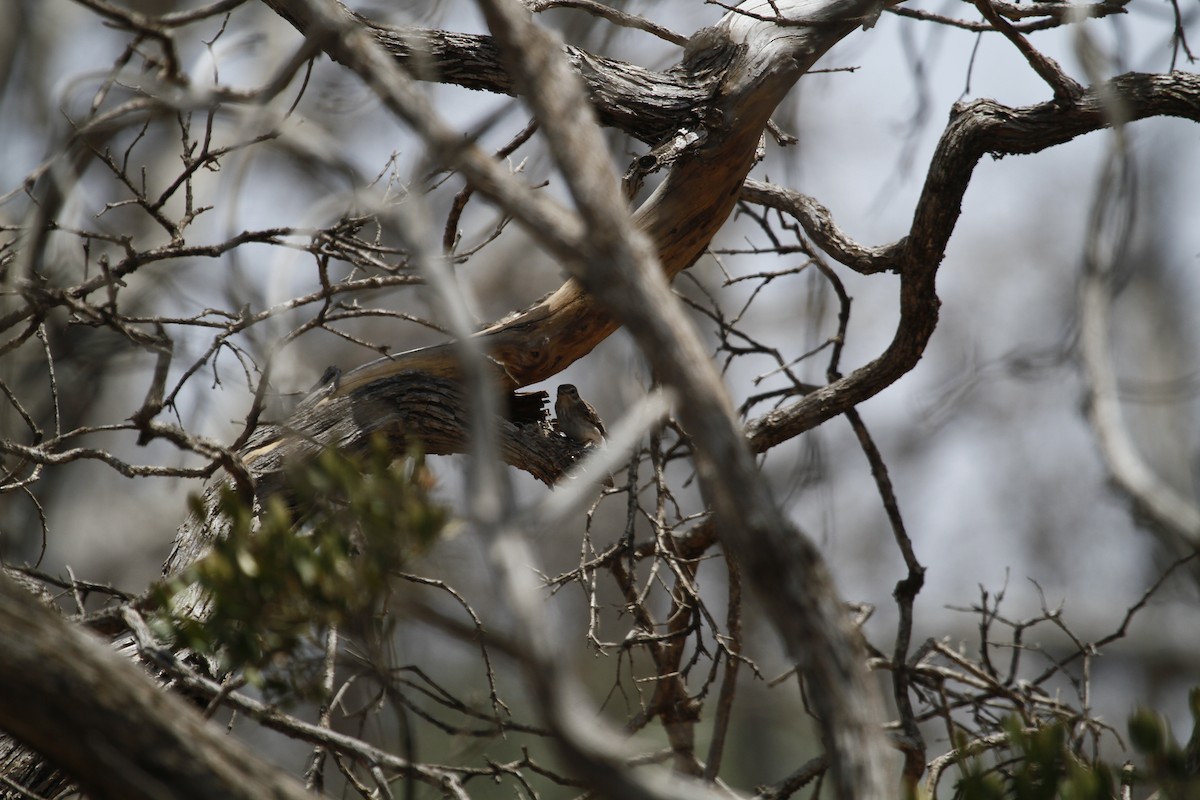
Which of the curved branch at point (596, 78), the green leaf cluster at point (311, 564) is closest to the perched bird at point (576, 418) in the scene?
the curved branch at point (596, 78)

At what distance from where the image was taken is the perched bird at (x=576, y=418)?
2.27 meters

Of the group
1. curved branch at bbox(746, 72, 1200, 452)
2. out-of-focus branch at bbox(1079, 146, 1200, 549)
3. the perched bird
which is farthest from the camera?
the perched bird

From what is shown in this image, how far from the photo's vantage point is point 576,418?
2.28 meters

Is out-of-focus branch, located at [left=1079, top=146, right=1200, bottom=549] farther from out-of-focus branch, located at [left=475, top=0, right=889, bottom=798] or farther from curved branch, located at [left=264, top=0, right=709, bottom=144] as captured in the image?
curved branch, located at [left=264, top=0, right=709, bottom=144]

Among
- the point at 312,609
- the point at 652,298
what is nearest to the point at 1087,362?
the point at 652,298

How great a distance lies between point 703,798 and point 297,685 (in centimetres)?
68

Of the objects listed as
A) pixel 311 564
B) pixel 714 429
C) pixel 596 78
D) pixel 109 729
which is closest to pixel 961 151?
pixel 596 78

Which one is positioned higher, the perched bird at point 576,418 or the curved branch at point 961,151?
the curved branch at point 961,151

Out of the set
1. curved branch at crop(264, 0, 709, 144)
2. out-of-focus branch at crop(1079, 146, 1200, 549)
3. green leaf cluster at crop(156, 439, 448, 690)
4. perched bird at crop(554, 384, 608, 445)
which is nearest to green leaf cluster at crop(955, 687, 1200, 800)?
out-of-focus branch at crop(1079, 146, 1200, 549)

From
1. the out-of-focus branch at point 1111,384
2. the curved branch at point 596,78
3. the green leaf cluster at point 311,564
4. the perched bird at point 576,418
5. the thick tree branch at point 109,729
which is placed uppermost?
the curved branch at point 596,78

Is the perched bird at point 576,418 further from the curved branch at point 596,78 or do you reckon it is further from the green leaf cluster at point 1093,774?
the green leaf cluster at point 1093,774

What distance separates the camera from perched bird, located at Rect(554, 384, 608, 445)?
227 centimetres

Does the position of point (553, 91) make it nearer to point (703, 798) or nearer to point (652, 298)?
point (652, 298)

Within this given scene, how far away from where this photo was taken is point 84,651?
3.39 feet
